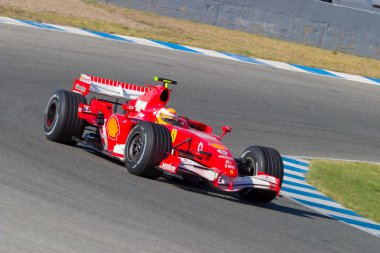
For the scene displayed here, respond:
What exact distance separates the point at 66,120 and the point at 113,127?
62cm

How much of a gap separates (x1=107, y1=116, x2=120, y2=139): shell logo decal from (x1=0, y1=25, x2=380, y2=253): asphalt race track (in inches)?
13.0

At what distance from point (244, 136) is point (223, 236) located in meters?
6.16

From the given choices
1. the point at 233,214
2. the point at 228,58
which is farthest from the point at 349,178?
the point at 228,58

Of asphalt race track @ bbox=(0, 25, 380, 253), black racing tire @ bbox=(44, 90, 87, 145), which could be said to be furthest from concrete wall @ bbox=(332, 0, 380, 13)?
black racing tire @ bbox=(44, 90, 87, 145)

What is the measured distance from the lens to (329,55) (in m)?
23.5

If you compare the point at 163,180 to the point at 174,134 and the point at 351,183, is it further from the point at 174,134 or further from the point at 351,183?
the point at 351,183

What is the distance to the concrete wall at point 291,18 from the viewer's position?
23.4 metres

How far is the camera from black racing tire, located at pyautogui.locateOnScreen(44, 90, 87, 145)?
10.3m

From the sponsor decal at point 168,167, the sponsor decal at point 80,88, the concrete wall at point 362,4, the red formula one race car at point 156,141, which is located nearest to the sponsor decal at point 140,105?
the red formula one race car at point 156,141

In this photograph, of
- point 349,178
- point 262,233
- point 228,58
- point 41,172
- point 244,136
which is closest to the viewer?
point 262,233

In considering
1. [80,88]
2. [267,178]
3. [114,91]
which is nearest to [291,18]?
[114,91]

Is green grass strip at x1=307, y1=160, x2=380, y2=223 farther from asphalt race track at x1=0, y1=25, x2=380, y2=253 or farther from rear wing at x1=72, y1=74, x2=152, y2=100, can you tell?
rear wing at x1=72, y1=74, x2=152, y2=100

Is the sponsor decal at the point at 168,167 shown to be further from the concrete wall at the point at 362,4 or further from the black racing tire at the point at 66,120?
the concrete wall at the point at 362,4

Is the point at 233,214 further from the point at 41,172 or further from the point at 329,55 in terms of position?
the point at 329,55
